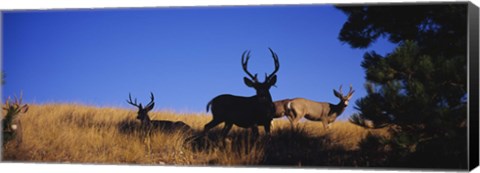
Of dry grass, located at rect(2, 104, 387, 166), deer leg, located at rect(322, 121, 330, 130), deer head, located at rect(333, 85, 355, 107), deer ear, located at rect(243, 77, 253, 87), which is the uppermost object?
deer ear, located at rect(243, 77, 253, 87)

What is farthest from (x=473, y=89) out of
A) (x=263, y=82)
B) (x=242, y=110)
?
(x=242, y=110)

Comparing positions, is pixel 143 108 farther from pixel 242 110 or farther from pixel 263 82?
pixel 263 82

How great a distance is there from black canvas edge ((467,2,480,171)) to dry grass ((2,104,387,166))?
947 millimetres

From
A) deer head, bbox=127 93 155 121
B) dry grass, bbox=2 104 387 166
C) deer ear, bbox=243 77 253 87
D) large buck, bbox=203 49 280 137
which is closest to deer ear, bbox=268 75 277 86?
large buck, bbox=203 49 280 137

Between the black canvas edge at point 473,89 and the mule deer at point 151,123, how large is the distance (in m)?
2.97

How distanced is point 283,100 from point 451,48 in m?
1.79

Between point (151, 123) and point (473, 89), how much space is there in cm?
340

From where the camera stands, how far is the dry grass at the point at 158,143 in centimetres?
1055

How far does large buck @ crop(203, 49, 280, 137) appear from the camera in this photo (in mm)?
10648

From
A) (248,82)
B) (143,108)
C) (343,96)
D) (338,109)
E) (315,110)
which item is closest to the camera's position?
(343,96)

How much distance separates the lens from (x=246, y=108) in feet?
35.5

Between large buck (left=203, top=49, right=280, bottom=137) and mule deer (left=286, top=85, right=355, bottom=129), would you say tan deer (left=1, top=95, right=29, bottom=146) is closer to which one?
large buck (left=203, top=49, right=280, bottom=137)

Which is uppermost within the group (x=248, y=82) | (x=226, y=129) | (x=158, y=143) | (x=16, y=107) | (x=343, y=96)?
(x=248, y=82)

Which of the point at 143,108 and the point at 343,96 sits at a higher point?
the point at 343,96
